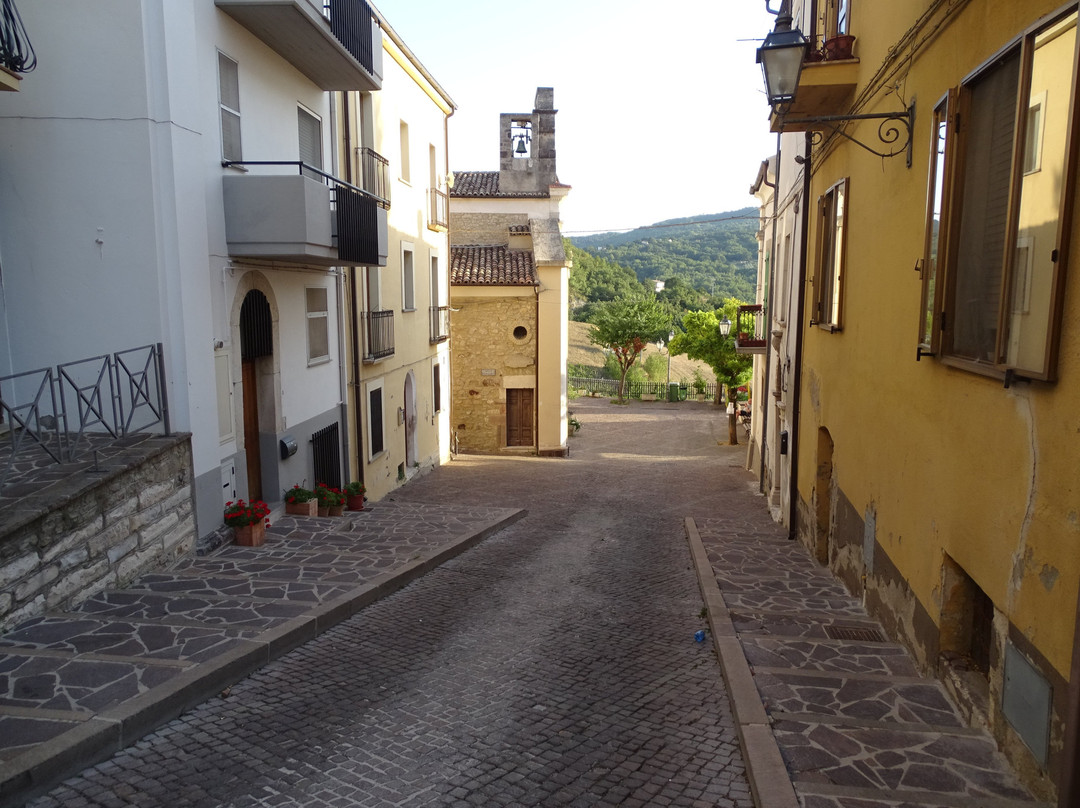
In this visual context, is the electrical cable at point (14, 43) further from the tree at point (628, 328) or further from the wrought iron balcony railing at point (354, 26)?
the tree at point (628, 328)

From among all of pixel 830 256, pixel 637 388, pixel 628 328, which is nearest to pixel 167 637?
pixel 830 256

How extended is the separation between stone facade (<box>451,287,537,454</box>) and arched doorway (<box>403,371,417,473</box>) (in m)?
7.27

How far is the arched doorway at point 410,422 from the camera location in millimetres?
17703

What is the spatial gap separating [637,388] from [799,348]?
33.7 m

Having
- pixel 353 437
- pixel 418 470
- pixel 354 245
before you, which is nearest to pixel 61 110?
pixel 354 245

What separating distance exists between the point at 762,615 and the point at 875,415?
2.07 meters

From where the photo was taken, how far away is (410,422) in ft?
59.0

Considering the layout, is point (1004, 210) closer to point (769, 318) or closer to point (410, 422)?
point (769, 318)

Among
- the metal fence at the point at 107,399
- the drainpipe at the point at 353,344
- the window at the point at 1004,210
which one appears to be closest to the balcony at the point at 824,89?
the window at the point at 1004,210

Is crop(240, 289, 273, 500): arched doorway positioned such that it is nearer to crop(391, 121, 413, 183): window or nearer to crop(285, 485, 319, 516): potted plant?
crop(285, 485, 319, 516): potted plant

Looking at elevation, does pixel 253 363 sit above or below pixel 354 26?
below

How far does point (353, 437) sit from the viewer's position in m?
13.7

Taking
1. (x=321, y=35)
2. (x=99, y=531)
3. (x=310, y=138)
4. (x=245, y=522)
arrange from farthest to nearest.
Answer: (x=310, y=138) < (x=321, y=35) < (x=245, y=522) < (x=99, y=531)

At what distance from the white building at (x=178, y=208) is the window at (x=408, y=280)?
6.68m
